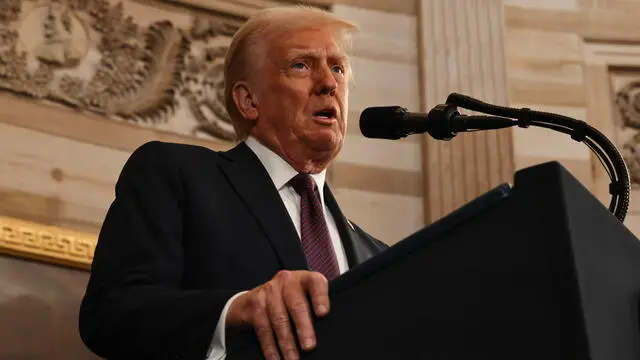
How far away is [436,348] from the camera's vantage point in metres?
1.30

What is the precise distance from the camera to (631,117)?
4727 millimetres

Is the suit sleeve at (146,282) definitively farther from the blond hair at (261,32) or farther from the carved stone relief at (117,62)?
the carved stone relief at (117,62)

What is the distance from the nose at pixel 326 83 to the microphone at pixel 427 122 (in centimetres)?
54

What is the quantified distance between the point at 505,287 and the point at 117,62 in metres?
2.80

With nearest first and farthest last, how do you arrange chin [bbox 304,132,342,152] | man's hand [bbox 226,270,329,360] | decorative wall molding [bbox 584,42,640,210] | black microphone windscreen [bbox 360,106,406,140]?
man's hand [bbox 226,270,329,360] → black microphone windscreen [bbox 360,106,406,140] → chin [bbox 304,132,342,152] → decorative wall molding [bbox 584,42,640,210]

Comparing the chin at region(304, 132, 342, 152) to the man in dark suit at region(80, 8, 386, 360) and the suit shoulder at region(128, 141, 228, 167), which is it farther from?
the suit shoulder at region(128, 141, 228, 167)

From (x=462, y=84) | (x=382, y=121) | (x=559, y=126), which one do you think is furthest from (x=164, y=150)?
(x=462, y=84)

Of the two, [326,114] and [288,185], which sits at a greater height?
[326,114]

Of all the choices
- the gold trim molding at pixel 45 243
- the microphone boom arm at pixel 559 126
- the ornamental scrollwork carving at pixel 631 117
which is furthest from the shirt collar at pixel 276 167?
the ornamental scrollwork carving at pixel 631 117

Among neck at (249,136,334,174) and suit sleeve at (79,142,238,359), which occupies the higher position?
neck at (249,136,334,174)

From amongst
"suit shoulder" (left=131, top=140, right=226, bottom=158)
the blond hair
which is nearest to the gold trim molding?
the blond hair

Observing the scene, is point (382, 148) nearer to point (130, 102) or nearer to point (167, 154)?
point (130, 102)

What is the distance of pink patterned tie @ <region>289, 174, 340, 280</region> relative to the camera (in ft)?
6.91

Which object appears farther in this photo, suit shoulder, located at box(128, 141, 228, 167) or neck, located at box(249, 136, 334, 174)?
neck, located at box(249, 136, 334, 174)
